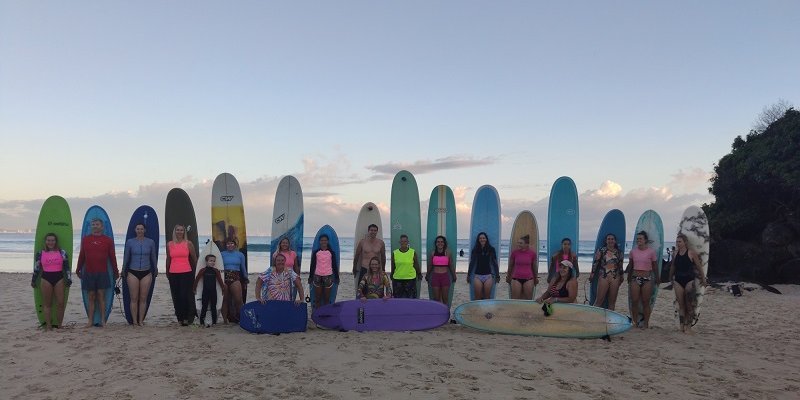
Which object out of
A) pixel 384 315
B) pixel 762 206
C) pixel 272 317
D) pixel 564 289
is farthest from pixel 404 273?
pixel 762 206

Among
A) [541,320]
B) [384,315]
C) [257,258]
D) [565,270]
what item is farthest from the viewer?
[257,258]

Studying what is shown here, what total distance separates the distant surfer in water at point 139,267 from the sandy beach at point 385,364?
0.37 meters

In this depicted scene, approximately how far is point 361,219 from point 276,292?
7.91 feet

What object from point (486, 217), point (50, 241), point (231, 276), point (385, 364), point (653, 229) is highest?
point (486, 217)

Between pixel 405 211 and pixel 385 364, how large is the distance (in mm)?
4017

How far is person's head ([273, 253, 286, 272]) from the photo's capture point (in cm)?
628

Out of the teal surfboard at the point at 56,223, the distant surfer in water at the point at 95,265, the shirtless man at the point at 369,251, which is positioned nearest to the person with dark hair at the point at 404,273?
the shirtless man at the point at 369,251

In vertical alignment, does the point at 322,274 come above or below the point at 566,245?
below

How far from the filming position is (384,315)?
21.0 feet

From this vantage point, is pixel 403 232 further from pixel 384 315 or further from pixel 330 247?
pixel 384 315

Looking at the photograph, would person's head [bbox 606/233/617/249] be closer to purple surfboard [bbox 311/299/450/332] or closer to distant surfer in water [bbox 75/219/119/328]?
purple surfboard [bbox 311/299/450/332]

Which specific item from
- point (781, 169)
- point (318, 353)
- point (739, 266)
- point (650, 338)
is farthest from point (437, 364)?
point (781, 169)

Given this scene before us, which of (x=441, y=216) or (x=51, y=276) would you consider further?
(x=441, y=216)

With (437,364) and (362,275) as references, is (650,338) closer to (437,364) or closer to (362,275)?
(437,364)
